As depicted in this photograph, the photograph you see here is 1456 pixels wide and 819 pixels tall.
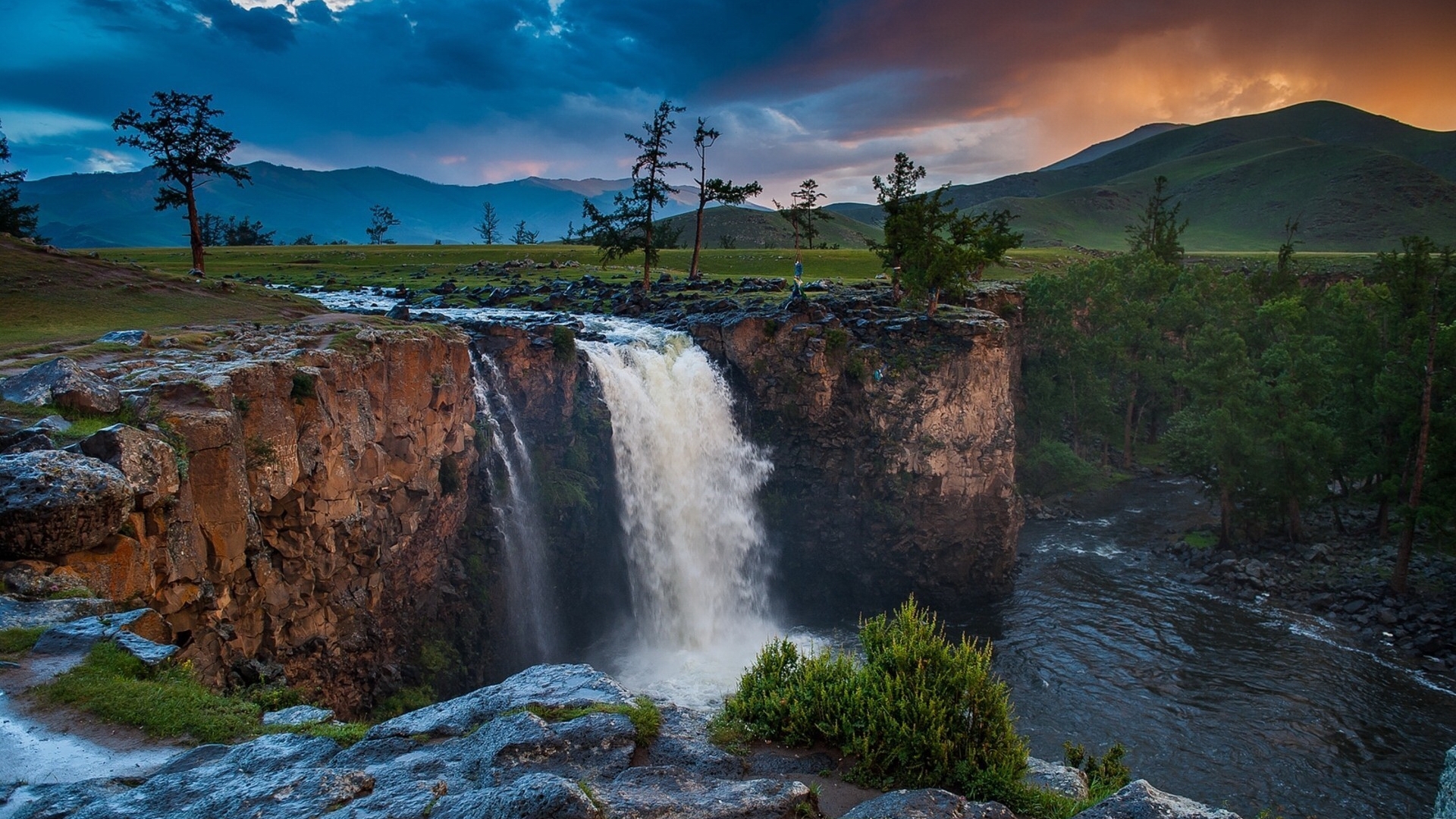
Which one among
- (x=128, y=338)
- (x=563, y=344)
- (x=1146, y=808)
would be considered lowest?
(x=1146, y=808)

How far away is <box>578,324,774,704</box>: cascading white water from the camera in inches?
1212

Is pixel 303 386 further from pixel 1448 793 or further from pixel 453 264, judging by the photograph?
pixel 453 264

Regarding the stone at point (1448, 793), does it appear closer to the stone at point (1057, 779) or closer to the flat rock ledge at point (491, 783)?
the flat rock ledge at point (491, 783)

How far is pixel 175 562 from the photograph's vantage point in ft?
42.4

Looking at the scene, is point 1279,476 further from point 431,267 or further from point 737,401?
point 431,267

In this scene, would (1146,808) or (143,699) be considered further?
(143,699)

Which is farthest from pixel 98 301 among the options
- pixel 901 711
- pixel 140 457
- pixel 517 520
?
pixel 901 711

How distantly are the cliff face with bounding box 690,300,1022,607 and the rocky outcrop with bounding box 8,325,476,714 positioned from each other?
48.1 ft

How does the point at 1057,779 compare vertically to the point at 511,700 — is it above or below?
below

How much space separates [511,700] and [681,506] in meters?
22.0

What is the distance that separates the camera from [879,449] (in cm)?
3525

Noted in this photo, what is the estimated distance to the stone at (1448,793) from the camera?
696cm

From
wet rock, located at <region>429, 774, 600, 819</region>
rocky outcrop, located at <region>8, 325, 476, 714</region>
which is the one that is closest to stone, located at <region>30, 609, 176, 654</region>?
rocky outcrop, located at <region>8, 325, 476, 714</region>

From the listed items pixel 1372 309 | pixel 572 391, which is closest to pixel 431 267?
pixel 572 391
